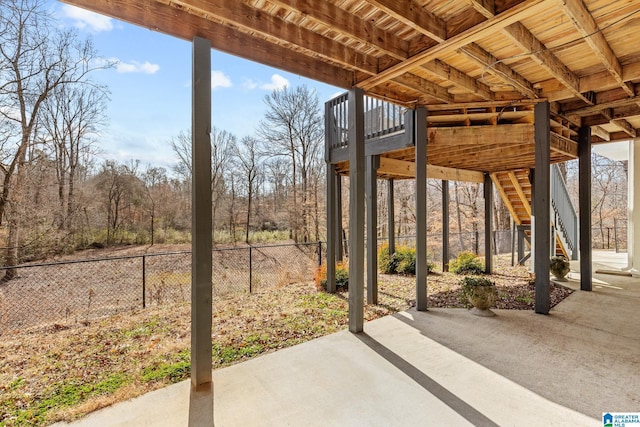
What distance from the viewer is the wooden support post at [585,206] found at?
5465mm

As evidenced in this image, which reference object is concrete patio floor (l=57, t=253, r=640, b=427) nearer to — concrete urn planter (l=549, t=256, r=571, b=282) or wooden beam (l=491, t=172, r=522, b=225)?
concrete urn planter (l=549, t=256, r=571, b=282)

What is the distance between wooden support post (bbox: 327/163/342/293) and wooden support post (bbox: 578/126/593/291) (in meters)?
4.61

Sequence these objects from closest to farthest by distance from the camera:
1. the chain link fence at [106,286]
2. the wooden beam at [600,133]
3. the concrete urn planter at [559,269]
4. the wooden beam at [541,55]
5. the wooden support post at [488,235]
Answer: the wooden beam at [541,55], the chain link fence at [106,286], the wooden beam at [600,133], the concrete urn planter at [559,269], the wooden support post at [488,235]

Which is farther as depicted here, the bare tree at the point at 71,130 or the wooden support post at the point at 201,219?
the bare tree at the point at 71,130

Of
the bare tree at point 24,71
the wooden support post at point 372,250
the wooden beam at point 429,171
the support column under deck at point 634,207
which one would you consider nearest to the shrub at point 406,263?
the wooden beam at point 429,171

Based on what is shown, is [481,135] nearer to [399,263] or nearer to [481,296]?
[481,296]

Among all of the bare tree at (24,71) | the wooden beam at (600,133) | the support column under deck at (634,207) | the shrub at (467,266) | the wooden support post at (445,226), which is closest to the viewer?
the wooden beam at (600,133)

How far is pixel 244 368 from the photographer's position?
269 centimetres

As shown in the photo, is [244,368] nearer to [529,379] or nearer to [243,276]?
[529,379]

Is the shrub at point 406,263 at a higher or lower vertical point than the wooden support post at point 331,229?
lower

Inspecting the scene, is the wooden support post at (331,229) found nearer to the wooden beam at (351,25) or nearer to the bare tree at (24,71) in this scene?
the wooden beam at (351,25)

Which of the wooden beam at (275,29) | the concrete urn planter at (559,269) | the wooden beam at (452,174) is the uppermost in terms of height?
the wooden beam at (275,29)

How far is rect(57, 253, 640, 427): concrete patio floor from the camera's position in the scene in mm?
2002

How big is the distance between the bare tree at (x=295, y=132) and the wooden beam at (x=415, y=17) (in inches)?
482
